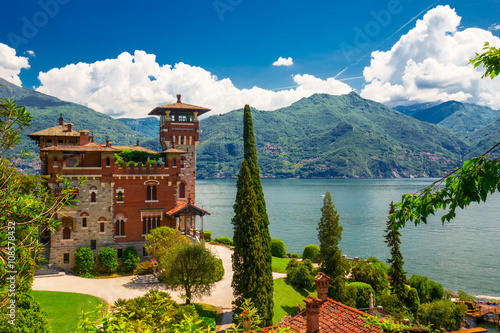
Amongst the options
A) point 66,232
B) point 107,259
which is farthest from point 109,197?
point 107,259

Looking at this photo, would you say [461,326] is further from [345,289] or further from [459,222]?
[459,222]

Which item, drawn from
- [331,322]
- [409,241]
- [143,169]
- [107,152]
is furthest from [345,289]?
[409,241]

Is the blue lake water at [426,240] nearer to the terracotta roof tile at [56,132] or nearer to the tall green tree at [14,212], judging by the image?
the tall green tree at [14,212]

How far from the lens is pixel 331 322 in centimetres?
1742

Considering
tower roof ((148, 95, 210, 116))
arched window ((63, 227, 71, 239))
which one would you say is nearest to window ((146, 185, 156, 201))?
arched window ((63, 227, 71, 239))

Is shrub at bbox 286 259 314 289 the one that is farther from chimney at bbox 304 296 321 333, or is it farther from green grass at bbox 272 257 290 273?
chimney at bbox 304 296 321 333

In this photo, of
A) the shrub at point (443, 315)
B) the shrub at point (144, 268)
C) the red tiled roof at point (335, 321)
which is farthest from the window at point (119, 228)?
the shrub at point (443, 315)

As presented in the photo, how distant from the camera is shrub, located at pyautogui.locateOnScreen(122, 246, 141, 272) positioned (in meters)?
37.4

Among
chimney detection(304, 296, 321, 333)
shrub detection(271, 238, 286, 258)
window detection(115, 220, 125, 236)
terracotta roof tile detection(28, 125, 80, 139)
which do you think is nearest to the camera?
chimney detection(304, 296, 321, 333)

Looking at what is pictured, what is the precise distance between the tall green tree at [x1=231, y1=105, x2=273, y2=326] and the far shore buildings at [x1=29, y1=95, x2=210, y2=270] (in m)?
13.4

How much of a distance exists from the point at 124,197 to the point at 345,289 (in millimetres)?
26854

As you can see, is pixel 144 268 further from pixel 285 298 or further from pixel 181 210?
pixel 285 298

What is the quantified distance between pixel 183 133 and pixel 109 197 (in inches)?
549

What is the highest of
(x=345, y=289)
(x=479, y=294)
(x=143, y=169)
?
(x=143, y=169)
